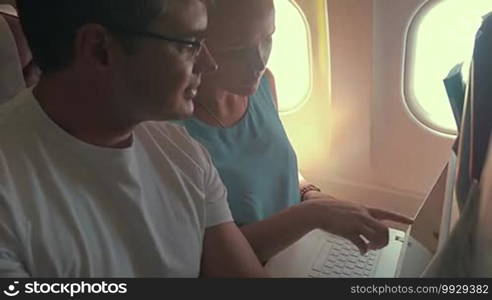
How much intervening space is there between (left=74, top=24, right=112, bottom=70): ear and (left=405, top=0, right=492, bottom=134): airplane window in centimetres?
89

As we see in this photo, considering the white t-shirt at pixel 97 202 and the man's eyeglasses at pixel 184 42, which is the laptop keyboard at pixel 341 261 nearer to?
the white t-shirt at pixel 97 202

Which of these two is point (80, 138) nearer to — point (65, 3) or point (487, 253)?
point (65, 3)

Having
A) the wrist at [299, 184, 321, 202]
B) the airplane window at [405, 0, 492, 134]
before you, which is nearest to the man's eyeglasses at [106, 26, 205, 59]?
the wrist at [299, 184, 321, 202]

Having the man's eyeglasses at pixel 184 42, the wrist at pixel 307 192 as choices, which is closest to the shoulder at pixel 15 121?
the man's eyeglasses at pixel 184 42

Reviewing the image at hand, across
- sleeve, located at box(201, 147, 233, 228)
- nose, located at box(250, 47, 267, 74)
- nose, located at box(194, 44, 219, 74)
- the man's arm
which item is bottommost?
the man's arm

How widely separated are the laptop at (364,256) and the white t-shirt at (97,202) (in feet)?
0.81

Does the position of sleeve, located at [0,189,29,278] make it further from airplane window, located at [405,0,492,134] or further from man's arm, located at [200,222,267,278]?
airplane window, located at [405,0,492,134]

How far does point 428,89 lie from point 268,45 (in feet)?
1.93

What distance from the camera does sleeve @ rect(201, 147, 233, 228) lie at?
0.94 metres

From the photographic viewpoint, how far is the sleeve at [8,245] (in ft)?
2.21

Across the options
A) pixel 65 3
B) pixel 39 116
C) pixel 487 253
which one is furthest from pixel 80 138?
pixel 487 253

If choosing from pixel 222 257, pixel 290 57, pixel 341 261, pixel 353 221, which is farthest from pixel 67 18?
pixel 290 57

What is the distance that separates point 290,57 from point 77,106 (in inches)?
37.2

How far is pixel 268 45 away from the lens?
115cm
